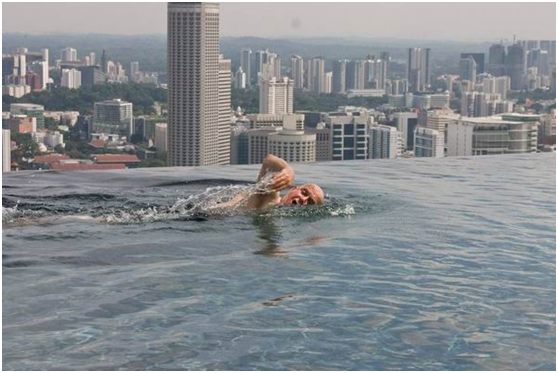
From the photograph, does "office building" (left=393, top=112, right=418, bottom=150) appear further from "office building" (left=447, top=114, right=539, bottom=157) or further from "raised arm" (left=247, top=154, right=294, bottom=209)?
"raised arm" (left=247, top=154, right=294, bottom=209)

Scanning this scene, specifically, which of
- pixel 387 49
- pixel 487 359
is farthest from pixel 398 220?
pixel 387 49

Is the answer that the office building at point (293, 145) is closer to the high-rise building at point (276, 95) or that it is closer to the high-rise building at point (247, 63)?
the high-rise building at point (276, 95)

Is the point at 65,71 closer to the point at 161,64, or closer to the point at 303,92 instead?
the point at 161,64

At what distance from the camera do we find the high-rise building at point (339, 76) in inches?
2512

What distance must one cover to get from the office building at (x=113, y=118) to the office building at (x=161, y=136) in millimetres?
1232

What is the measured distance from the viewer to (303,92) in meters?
61.4

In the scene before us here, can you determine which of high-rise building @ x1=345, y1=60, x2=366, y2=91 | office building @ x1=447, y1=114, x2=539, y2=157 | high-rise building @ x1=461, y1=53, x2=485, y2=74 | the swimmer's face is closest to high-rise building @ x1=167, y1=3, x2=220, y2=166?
high-rise building @ x1=345, y1=60, x2=366, y2=91

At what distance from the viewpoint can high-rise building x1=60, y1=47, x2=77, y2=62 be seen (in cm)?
5184

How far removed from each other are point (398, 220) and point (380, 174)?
2635 millimetres

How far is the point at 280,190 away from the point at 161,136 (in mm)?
40749

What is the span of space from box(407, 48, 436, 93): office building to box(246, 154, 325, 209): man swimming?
58.8 m

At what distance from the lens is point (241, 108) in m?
57.0

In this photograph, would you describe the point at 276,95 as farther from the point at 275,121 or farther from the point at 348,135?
the point at 275,121

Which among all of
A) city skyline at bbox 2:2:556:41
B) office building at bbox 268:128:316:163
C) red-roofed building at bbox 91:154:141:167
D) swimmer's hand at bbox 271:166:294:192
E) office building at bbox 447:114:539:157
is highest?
city skyline at bbox 2:2:556:41
